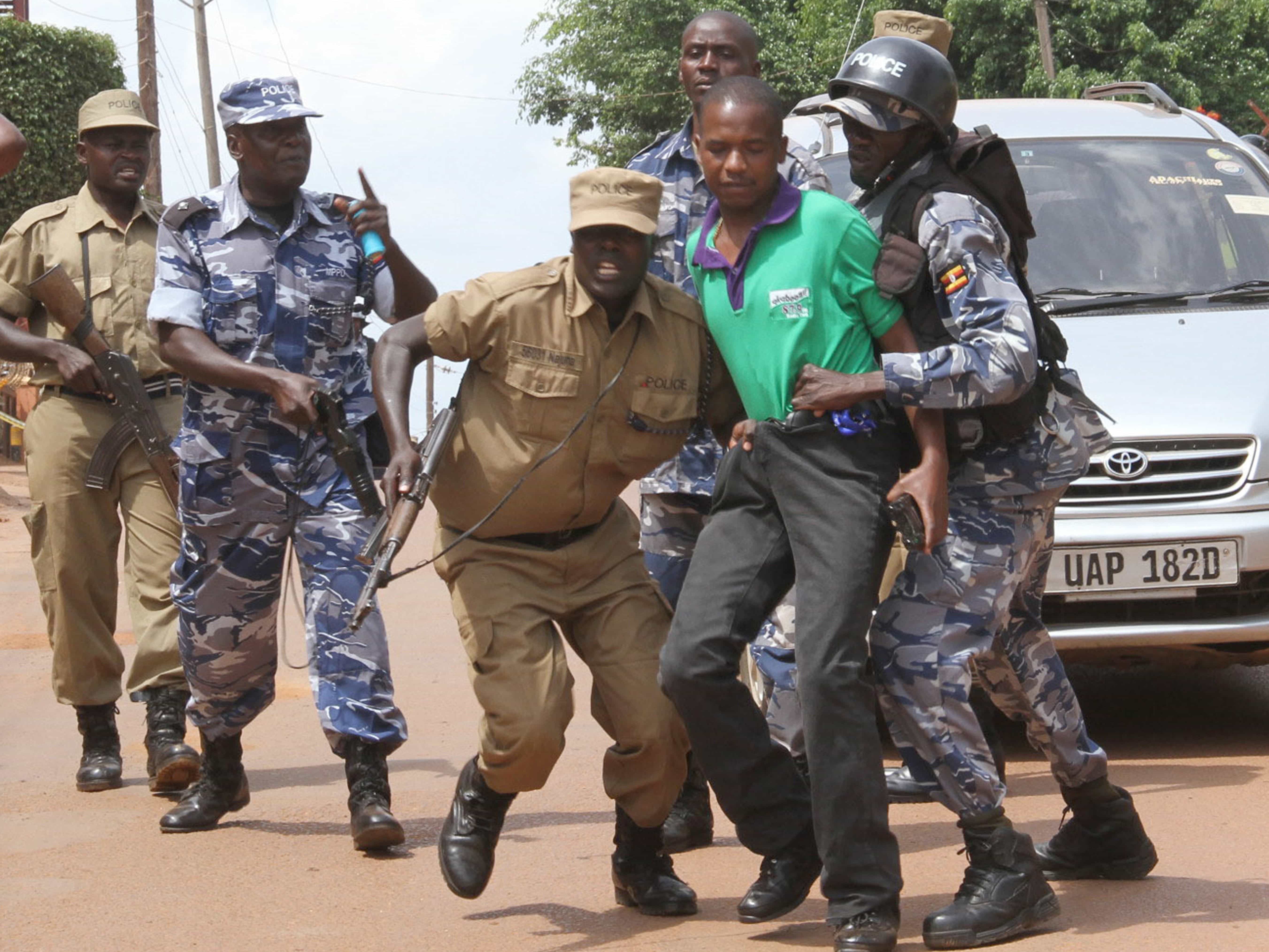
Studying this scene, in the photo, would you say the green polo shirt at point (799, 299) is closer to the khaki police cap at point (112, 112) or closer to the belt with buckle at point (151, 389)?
the belt with buckle at point (151, 389)

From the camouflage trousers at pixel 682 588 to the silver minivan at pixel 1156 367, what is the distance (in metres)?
1.24

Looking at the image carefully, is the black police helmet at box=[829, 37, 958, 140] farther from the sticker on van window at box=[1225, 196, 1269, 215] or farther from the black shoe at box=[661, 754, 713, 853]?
the sticker on van window at box=[1225, 196, 1269, 215]

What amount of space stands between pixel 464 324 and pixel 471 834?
48.3 inches

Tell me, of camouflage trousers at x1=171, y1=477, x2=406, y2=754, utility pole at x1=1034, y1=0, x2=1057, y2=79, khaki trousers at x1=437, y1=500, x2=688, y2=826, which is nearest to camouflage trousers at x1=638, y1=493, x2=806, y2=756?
khaki trousers at x1=437, y1=500, x2=688, y2=826

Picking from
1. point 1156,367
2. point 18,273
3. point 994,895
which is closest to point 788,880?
point 994,895

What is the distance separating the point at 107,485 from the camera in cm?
650

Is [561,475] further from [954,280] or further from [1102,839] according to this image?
[1102,839]

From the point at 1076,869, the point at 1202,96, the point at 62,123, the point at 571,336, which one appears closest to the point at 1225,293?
the point at 1076,869

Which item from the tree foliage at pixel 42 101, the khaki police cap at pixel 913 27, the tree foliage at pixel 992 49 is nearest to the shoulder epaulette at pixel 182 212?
the khaki police cap at pixel 913 27

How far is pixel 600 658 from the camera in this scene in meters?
4.55

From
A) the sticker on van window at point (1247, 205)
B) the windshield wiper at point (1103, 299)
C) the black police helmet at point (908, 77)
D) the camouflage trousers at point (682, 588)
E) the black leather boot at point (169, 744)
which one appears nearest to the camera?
the black police helmet at point (908, 77)

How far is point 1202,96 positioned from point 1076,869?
72.6 ft

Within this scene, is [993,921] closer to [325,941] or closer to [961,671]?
[961,671]

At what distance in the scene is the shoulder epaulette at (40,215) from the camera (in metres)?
6.66
